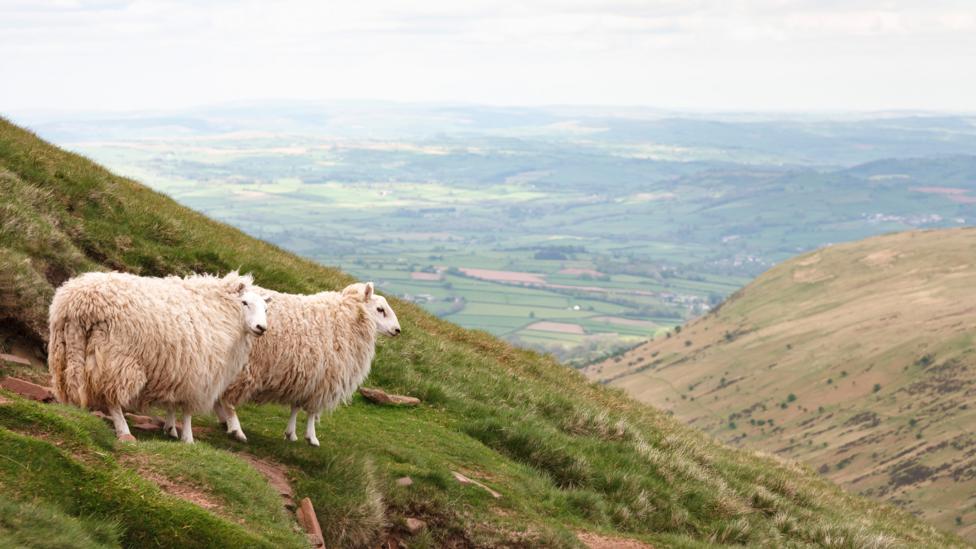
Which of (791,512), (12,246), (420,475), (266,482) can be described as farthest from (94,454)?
(791,512)

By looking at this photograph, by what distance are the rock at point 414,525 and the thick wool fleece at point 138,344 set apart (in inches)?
133

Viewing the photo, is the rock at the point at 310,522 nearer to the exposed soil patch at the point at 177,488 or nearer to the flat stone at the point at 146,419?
the exposed soil patch at the point at 177,488

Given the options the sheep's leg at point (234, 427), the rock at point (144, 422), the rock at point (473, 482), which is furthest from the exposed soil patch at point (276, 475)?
the rock at point (473, 482)

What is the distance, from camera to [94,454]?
37.4ft

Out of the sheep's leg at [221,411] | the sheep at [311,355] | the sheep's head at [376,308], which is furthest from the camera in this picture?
the sheep's head at [376,308]

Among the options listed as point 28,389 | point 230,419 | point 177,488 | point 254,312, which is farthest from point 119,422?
point 254,312

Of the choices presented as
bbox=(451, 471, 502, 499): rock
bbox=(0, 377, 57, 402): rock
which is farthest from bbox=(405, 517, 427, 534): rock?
bbox=(0, 377, 57, 402): rock

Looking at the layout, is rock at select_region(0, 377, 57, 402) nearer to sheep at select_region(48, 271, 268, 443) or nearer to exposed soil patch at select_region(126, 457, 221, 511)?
sheep at select_region(48, 271, 268, 443)

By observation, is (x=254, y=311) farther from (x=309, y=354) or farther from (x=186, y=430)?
(x=186, y=430)

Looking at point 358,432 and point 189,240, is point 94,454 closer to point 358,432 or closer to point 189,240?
point 358,432

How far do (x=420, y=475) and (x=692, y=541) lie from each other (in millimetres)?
5093

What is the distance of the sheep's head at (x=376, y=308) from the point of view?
18.1 meters

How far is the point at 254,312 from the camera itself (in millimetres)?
15648

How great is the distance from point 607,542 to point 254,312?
6670mm
